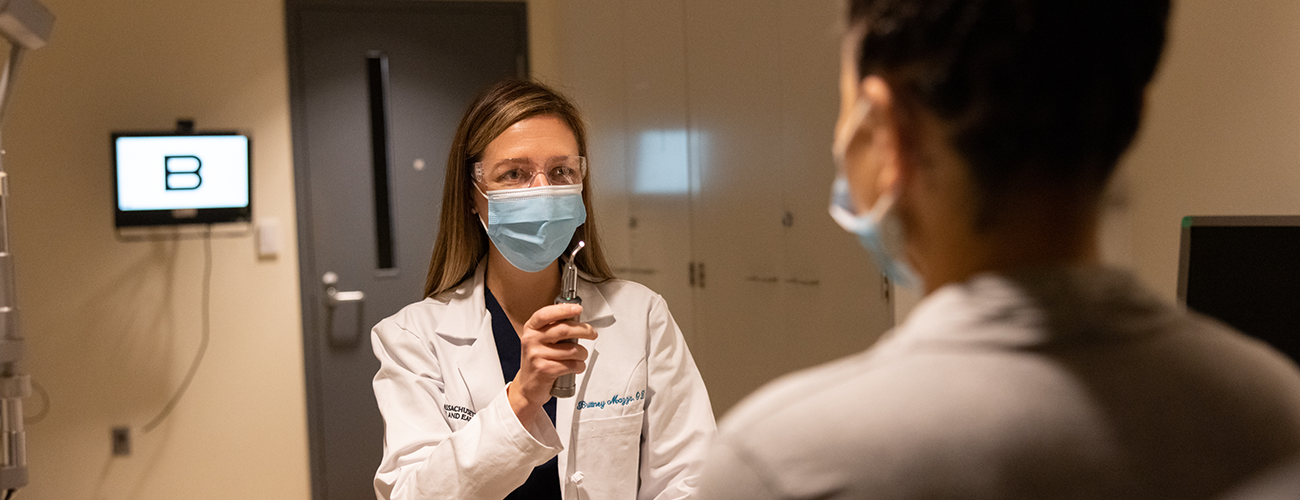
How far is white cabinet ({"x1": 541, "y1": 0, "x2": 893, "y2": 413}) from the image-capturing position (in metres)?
2.15

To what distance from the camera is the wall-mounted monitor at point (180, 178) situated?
3.25m

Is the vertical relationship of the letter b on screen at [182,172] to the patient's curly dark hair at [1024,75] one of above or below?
above

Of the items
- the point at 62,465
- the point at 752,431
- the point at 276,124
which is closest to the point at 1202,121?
the point at 752,431

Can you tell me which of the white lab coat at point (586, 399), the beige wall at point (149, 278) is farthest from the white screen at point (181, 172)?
the white lab coat at point (586, 399)

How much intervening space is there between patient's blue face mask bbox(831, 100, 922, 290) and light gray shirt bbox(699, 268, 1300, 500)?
0.14 ft

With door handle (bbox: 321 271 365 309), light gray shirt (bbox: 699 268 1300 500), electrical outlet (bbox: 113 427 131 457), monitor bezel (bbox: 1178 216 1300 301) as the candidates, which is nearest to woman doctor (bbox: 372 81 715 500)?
monitor bezel (bbox: 1178 216 1300 301)

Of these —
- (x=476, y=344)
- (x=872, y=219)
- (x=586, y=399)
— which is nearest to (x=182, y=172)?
(x=476, y=344)

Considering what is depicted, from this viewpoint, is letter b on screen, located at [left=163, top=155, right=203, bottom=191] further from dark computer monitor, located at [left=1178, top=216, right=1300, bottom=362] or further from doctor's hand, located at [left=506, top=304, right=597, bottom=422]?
dark computer monitor, located at [left=1178, top=216, right=1300, bottom=362]

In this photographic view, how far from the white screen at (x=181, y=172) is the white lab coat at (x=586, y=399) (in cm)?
228

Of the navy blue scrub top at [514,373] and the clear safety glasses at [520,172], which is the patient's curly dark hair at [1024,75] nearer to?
the navy blue scrub top at [514,373]

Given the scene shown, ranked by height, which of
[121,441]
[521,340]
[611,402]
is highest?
[521,340]

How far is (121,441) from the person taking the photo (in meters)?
3.39

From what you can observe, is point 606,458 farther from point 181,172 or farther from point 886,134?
point 181,172

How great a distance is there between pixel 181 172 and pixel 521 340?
261cm
